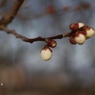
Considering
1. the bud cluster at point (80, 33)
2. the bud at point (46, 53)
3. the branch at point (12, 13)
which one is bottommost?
the bud at point (46, 53)

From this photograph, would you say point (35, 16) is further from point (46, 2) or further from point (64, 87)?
point (64, 87)

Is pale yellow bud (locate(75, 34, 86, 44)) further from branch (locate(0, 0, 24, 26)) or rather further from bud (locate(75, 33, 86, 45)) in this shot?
branch (locate(0, 0, 24, 26))

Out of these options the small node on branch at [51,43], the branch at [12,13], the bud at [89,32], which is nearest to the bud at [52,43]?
the small node on branch at [51,43]

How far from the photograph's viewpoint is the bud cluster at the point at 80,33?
3.27ft

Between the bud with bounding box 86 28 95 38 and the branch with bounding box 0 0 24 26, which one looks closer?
the bud with bounding box 86 28 95 38

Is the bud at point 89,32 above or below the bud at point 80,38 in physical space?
above

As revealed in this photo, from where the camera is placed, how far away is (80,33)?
3.30ft

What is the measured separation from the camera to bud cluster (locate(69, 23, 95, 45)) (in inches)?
39.2

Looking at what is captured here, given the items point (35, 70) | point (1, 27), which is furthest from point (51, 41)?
point (35, 70)

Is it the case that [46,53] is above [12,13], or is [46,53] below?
below

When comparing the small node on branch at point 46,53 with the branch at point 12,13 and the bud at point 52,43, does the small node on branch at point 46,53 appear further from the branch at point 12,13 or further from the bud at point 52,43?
the branch at point 12,13

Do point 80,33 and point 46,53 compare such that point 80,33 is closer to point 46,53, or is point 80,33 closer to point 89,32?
point 89,32

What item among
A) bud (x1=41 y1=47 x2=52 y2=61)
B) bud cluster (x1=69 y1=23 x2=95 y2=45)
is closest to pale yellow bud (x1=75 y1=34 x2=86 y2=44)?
bud cluster (x1=69 y1=23 x2=95 y2=45)

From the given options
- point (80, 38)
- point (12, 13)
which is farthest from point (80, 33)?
point (12, 13)
